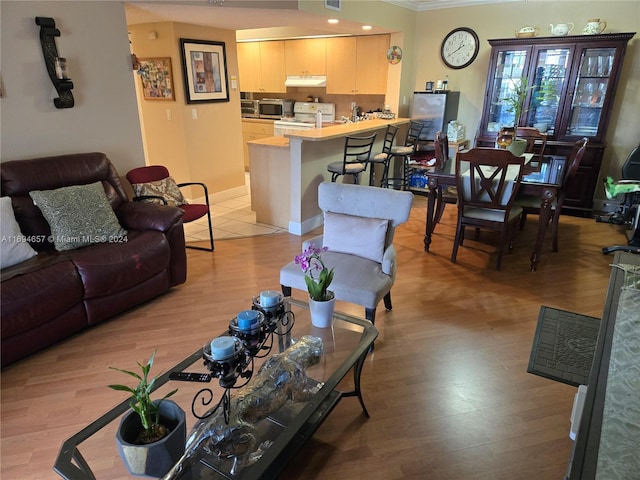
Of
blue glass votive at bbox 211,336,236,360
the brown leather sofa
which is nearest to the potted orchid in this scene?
blue glass votive at bbox 211,336,236,360

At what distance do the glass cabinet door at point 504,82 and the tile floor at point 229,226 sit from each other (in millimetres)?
3088

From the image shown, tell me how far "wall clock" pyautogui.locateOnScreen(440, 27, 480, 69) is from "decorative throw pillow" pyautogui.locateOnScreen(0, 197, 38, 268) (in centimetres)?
528

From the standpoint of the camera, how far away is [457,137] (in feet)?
17.4

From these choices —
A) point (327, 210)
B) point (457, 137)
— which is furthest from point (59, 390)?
point (457, 137)

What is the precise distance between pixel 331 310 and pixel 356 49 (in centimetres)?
511

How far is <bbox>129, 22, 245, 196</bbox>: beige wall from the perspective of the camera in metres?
4.55

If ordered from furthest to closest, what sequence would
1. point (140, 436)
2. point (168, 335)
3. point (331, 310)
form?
point (168, 335) → point (331, 310) → point (140, 436)

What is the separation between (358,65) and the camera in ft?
19.6

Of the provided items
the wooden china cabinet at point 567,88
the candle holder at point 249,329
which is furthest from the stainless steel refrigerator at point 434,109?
the candle holder at point 249,329

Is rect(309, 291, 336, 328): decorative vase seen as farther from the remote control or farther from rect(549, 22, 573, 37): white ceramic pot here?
rect(549, 22, 573, 37): white ceramic pot

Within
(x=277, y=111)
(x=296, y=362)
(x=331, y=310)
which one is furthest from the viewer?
(x=277, y=111)

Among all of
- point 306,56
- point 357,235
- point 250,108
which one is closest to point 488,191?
point 357,235

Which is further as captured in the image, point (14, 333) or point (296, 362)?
point (14, 333)

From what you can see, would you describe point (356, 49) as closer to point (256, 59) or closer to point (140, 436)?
point (256, 59)
